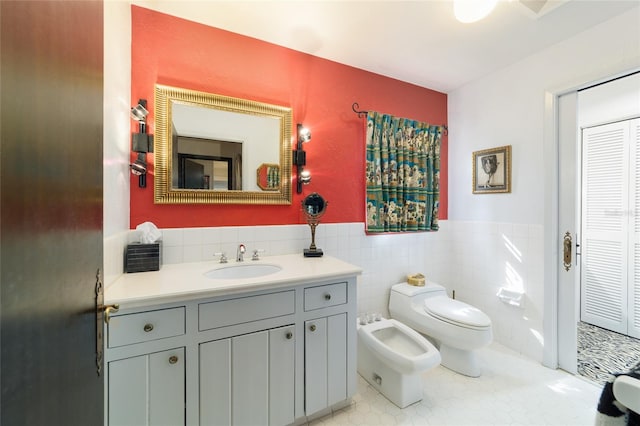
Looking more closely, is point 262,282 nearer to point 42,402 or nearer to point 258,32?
point 42,402

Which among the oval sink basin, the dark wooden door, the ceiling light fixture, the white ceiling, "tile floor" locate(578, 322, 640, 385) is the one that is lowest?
"tile floor" locate(578, 322, 640, 385)

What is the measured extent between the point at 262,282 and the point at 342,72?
1835 millimetres

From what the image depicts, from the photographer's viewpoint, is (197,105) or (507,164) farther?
(507,164)

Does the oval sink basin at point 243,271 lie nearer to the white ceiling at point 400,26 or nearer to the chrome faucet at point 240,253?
the chrome faucet at point 240,253

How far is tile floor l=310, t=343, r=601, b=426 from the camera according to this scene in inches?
58.8

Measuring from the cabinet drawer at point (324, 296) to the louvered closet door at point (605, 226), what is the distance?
Answer: 2812 millimetres

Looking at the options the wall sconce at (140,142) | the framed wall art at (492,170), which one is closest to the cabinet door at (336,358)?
the wall sconce at (140,142)

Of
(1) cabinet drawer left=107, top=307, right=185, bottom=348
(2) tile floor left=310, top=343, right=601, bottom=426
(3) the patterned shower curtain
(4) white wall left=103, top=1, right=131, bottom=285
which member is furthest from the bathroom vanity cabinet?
(3) the patterned shower curtain

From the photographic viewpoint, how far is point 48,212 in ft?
1.35

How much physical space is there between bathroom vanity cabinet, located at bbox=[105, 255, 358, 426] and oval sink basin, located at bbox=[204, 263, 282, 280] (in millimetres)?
376

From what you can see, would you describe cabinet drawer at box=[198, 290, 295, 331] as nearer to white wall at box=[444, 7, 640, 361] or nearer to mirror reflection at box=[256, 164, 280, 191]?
mirror reflection at box=[256, 164, 280, 191]

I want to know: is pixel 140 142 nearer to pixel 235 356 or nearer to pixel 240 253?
pixel 240 253

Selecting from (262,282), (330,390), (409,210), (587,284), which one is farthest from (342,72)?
(587,284)

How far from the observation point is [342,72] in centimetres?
216
